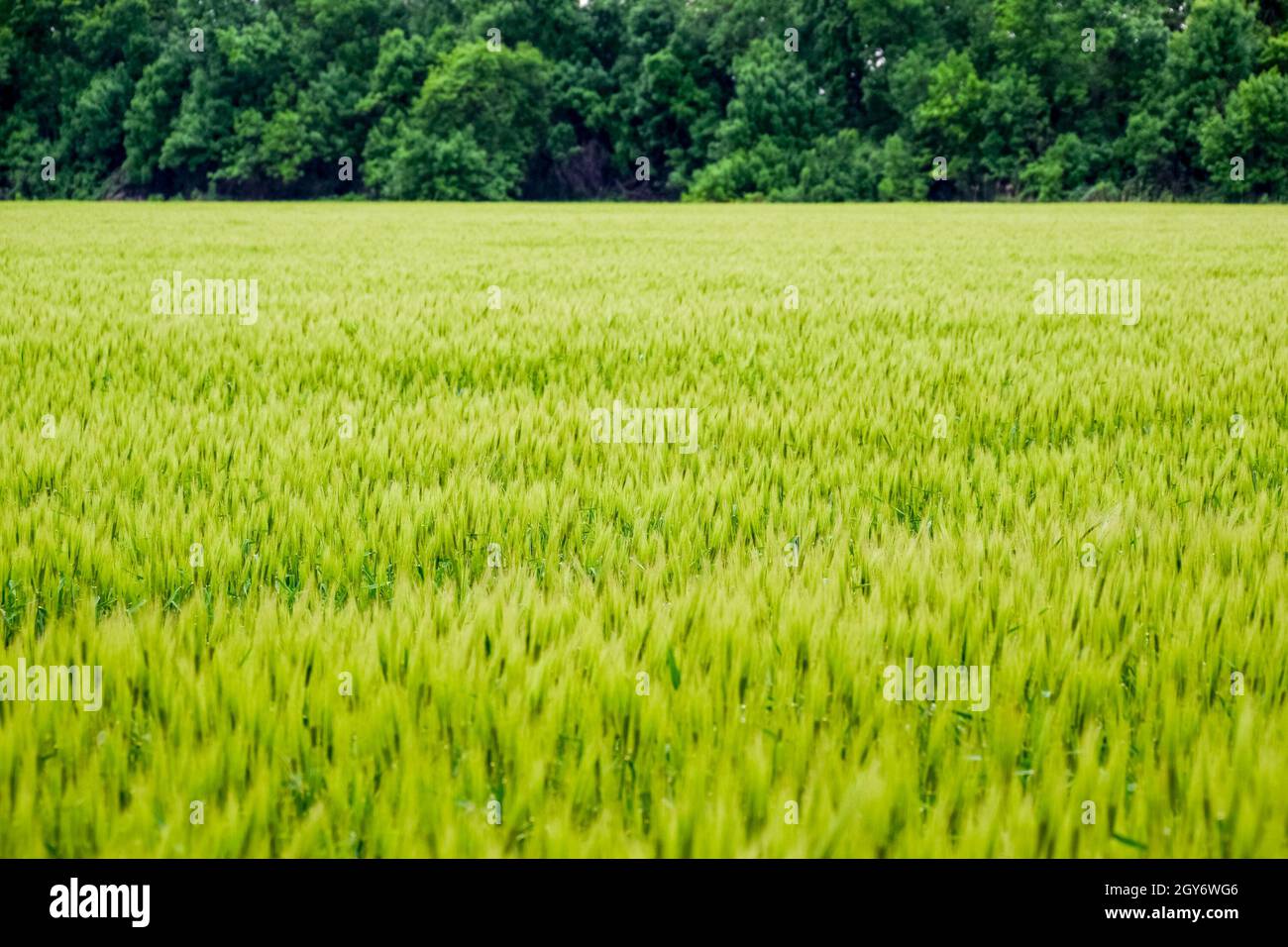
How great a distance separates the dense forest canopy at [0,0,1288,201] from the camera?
47.0 meters

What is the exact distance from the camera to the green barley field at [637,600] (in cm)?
145

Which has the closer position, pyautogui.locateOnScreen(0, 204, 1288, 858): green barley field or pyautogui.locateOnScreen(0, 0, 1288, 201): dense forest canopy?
pyautogui.locateOnScreen(0, 204, 1288, 858): green barley field

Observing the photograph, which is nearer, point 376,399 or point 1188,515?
point 1188,515

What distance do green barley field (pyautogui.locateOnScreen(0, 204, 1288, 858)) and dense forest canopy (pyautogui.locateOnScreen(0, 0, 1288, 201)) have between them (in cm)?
4246

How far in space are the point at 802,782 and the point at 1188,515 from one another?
1908 mm

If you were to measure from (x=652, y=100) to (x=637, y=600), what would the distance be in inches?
2207

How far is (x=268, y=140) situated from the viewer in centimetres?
5088

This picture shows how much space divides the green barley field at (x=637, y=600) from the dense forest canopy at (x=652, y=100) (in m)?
42.5

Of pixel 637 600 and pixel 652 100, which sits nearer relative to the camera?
pixel 637 600

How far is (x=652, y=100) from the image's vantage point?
54750 mm

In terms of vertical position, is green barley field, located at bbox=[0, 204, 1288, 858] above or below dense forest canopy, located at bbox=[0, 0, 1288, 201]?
below

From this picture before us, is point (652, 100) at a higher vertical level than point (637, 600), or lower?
higher

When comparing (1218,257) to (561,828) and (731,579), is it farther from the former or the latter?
(561,828)
